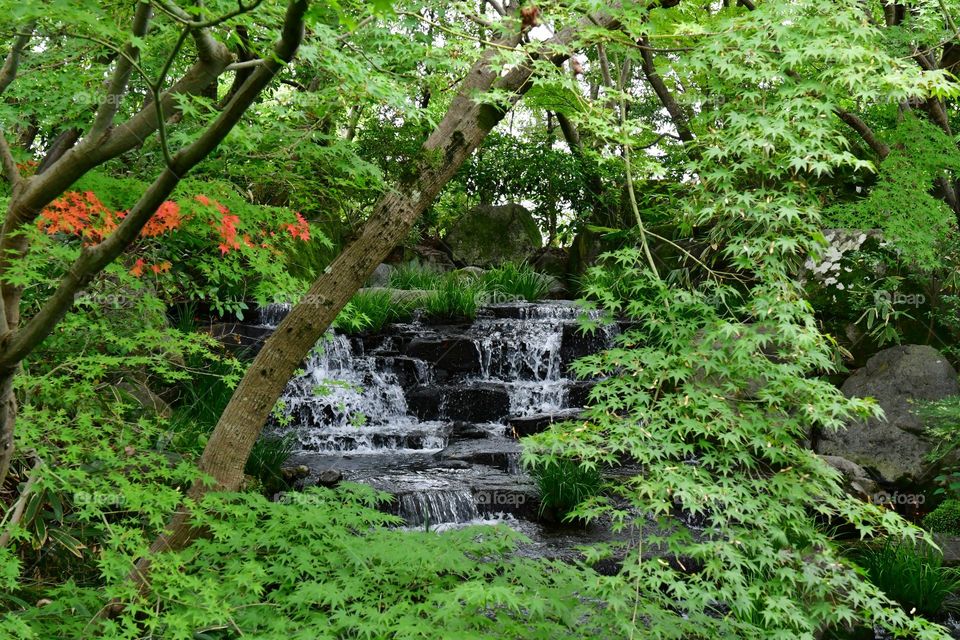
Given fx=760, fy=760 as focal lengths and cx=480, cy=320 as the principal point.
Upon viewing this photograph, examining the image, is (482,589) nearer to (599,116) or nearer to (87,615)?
(87,615)

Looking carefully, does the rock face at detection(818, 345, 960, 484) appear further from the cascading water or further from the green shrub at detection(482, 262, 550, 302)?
the green shrub at detection(482, 262, 550, 302)

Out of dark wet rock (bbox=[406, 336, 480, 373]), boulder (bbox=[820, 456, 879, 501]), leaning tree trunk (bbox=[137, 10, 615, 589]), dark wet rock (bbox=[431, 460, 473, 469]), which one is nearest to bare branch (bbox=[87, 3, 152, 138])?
leaning tree trunk (bbox=[137, 10, 615, 589])

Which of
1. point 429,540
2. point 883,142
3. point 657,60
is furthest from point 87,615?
point 657,60

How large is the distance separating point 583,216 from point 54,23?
10.8 metres

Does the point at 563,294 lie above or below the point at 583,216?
below

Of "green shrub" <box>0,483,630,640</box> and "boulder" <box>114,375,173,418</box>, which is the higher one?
"boulder" <box>114,375,173,418</box>

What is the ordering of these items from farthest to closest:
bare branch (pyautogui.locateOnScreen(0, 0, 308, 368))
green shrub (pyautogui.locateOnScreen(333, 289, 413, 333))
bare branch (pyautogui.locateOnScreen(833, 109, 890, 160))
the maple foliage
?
green shrub (pyautogui.locateOnScreen(333, 289, 413, 333))
bare branch (pyautogui.locateOnScreen(833, 109, 890, 160))
the maple foliage
bare branch (pyautogui.locateOnScreen(0, 0, 308, 368))

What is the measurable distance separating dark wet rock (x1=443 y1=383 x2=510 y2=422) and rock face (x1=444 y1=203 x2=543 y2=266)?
5.86 metres

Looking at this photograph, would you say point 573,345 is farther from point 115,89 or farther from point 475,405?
point 115,89

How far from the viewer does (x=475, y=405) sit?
348 inches

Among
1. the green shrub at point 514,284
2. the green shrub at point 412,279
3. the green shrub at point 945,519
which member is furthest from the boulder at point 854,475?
the green shrub at point 412,279

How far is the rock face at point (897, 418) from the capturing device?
733cm

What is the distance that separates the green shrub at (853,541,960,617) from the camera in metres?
5.38

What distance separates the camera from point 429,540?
3.92 metres
